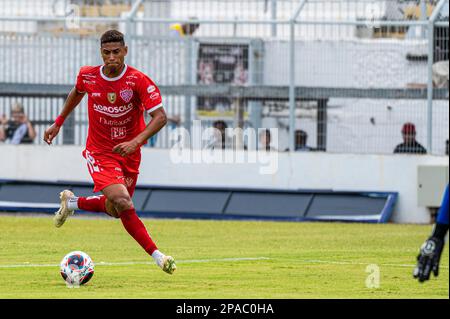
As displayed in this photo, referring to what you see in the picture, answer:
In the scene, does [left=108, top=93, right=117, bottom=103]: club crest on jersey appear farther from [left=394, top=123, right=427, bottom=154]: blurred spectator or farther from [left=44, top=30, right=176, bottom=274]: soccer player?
[left=394, top=123, right=427, bottom=154]: blurred spectator

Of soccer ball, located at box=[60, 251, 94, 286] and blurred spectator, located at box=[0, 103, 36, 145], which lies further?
blurred spectator, located at box=[0, 103, 36, 145]

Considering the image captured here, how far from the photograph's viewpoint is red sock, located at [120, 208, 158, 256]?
1402 centimetres

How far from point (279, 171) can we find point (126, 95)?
38.1 ft

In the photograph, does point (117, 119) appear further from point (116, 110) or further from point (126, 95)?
point (126, 95)

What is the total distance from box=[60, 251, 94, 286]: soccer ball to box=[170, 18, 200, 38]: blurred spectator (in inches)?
545

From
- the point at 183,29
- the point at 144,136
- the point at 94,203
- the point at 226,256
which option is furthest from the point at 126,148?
the point at 183,29

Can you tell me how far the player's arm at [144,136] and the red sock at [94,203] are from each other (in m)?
1.53

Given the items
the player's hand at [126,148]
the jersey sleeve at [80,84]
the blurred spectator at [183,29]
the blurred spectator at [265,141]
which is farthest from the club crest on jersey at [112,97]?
the blurred spectator at [183,29]

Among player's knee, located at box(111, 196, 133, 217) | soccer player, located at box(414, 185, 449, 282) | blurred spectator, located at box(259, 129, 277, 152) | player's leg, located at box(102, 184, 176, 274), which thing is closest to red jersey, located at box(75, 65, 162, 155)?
player's leg, located at box(102, 184, 176, 274)

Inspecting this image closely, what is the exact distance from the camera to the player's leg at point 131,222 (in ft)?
45.0

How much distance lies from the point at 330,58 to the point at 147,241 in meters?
12.8

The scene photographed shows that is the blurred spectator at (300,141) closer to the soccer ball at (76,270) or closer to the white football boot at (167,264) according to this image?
the white football boot at (167,264)
